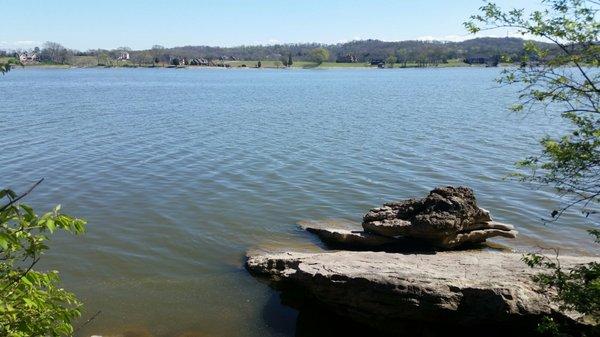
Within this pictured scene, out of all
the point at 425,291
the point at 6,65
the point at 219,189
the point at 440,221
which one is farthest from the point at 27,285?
the point at 219,189

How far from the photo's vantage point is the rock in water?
14188 millimetres

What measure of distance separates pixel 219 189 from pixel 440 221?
36.2 ft

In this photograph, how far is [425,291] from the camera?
10.1 m

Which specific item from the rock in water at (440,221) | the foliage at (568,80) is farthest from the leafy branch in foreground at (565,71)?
the rock in water at (440,221)

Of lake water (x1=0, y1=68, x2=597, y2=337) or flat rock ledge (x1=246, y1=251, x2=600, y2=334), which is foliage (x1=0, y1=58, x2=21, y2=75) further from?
flat rock ledge (x1=246, y1=251, x2=600, y2=334)

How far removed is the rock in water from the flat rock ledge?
156cm

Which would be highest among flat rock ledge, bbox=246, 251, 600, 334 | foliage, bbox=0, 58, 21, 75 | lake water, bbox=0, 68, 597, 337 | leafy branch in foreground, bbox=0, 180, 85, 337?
foliage, bbox=0, 58, 21, 75

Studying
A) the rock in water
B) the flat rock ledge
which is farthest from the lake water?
the rock in water

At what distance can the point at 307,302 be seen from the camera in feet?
40.5

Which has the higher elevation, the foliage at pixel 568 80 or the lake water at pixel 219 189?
the foliage at pixel 568 80

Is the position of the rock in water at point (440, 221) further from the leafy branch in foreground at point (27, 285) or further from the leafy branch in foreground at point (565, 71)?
the leafy branch in foreground at point (27, 285)

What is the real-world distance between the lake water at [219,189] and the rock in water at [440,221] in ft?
5.69

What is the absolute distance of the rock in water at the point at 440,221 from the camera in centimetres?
1419

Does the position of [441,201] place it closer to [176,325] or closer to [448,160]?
[176,325]
